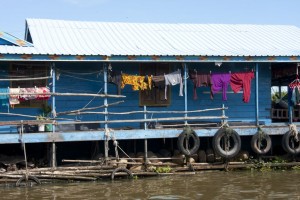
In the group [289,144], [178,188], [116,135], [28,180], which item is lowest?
[178,188]

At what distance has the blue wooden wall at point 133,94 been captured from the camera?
53.0ft

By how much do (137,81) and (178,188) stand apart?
14.6 ft

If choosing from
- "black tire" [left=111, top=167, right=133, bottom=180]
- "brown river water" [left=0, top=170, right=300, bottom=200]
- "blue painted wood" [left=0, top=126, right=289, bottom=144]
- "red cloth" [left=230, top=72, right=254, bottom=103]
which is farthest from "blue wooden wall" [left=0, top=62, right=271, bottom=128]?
"brown river water" [left=0, top=170, right=300, bottom=200]

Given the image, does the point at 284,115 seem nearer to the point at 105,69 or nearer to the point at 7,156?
the point at 105,69

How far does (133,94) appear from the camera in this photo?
1695 cm

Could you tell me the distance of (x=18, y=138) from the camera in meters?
13.8

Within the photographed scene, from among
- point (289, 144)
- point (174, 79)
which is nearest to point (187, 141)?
point (174, 79)

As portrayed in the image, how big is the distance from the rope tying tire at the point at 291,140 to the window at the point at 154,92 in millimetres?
4132

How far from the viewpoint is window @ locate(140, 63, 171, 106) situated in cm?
1689

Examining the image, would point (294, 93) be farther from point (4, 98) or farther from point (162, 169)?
point (4, 98)

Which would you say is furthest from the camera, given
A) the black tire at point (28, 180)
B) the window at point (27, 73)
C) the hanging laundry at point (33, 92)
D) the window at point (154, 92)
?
the window at point (154, 92)

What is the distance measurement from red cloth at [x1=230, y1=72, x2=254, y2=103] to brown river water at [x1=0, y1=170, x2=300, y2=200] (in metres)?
3.11

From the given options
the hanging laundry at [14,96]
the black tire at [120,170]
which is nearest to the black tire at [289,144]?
the black tire at [120,170]

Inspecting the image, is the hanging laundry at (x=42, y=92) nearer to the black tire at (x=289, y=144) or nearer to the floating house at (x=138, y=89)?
the floating house at (x=138, y=89)
